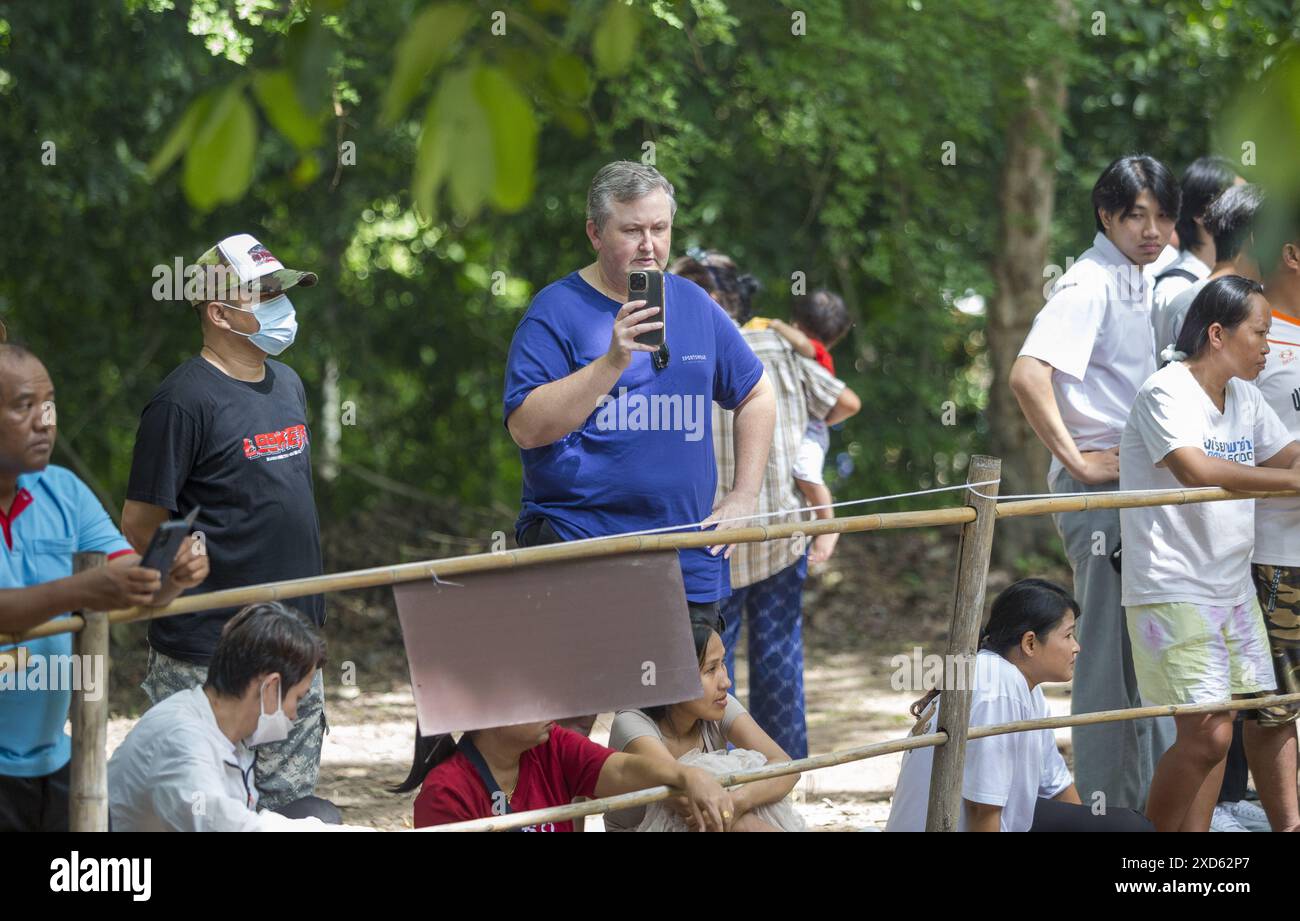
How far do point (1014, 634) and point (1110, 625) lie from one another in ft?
2.28

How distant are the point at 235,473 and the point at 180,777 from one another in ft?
2.73

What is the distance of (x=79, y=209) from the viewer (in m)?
8.73

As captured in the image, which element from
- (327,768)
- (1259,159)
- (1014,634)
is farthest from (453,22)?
(327,768)

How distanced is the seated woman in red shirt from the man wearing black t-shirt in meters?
0.43

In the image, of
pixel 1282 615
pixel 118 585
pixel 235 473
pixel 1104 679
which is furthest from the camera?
pixel 1104 679

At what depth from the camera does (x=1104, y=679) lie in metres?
4.63

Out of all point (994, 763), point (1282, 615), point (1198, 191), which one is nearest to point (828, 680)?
point (1198, 191)

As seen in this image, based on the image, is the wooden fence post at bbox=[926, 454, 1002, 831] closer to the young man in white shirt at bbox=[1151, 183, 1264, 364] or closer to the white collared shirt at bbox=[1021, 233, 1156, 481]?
the white collared shirt at bbox=[1021, 233, 1156, 481]

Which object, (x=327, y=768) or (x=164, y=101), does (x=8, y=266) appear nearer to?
(x=164, y=101)

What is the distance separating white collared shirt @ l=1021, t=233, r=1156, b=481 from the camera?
15.4 ft

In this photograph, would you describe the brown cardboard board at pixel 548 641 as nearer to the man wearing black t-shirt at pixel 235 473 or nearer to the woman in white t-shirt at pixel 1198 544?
the man wearing black t-shirt at pixel 235 473

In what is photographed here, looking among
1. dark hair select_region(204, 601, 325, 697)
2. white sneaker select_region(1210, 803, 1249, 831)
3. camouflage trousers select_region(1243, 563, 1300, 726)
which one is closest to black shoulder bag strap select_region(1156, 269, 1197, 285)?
camouflage trousers select_region(1243, 563, 1300, 726)

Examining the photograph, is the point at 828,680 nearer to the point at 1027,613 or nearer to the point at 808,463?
the point at 808,463

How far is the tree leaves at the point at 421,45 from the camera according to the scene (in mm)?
1977
